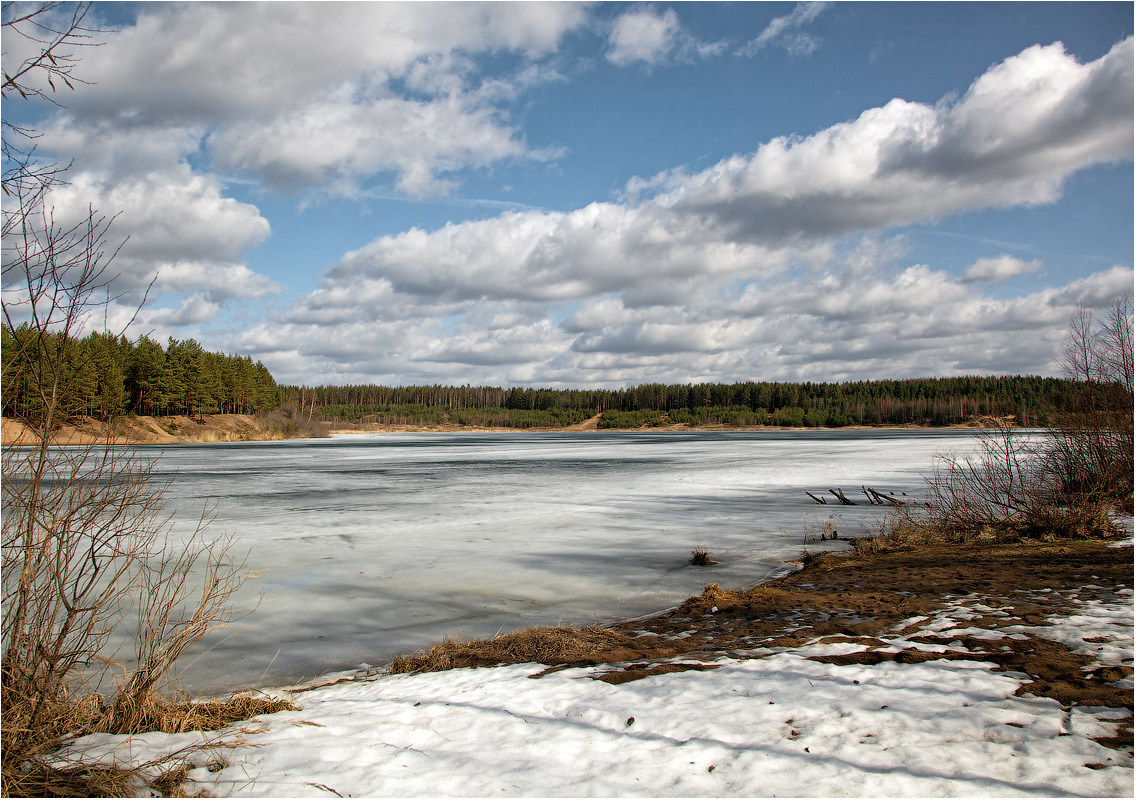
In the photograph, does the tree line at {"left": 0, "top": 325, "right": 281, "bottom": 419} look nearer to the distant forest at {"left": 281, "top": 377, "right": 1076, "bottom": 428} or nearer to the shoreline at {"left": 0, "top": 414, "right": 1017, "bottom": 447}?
the shoreline at {"left": 0, "top": 414, "right": 1017, "bottom": 447}

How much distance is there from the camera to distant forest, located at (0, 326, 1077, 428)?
7381cm

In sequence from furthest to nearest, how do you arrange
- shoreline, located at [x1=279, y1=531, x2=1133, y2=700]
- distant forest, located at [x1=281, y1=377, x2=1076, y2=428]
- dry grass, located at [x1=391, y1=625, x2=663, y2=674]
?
1. distant forest, located at [x1=281, y1=377, x2=1076, y2=428]
2. dry grass, located at [x1=391, y1=625, x2=663, y2=674]
3. shoreline, located at [x1=279, y1=531, x2=1133, y2=700]

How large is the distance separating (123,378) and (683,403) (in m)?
167

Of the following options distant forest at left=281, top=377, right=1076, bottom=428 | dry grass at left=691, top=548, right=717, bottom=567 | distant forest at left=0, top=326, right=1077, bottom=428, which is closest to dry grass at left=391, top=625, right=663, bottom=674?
dry grass at left=691, top=548, right=717, bottom=567

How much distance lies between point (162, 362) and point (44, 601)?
7217cm

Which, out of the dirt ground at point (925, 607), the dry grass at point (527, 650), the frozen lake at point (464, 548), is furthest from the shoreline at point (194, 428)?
the dry grass at point (527, 650)

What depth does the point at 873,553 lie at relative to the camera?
40.4 ft

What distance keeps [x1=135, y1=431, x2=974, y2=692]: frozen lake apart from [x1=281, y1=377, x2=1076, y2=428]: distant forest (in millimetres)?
104061

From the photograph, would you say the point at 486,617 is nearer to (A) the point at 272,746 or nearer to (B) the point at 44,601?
(A) the point at 272,746

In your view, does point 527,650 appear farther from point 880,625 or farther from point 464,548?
point 464,548

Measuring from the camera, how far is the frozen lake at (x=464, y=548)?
812cm

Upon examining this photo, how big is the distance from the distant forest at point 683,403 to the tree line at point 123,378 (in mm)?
33020

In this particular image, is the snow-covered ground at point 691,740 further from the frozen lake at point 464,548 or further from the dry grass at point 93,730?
the frozen lake at point 464,548

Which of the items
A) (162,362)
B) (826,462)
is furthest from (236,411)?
(826,462)
